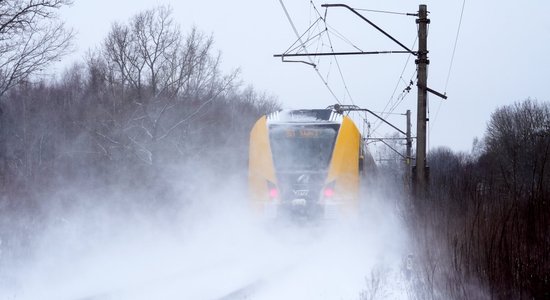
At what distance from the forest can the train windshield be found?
90.3 inches

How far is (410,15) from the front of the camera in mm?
14094

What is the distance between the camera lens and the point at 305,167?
1336 centimetres

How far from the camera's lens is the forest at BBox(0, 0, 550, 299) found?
20.3 ft

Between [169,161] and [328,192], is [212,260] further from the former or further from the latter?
[169,161]

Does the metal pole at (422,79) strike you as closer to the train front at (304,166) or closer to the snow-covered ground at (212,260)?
the train front at (304,166)

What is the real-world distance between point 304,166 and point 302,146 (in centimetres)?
49

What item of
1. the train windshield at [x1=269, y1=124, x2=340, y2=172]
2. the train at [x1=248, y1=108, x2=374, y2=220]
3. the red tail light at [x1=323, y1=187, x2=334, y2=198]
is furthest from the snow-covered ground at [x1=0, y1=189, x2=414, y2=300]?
the train windshield at [x1=269, y1=124, x2=340, y2=172]

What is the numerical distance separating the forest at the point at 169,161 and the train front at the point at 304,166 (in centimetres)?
179

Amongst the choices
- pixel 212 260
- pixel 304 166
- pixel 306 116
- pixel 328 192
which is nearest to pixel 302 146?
pixel 304 166

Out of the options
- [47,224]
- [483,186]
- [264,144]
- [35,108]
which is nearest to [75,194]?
[47,224]

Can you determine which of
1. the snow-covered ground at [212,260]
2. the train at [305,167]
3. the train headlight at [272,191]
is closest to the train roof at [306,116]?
the train at [305,167]

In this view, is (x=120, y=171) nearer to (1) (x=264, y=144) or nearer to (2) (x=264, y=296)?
(1) (x=264, y=144)

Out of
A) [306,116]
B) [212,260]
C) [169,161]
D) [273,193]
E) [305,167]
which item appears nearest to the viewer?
[212,260]

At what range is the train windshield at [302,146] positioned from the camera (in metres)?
13.4
